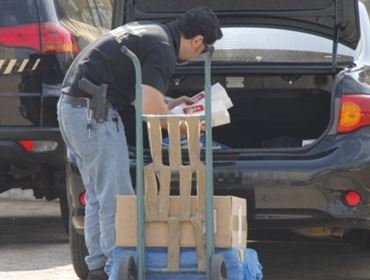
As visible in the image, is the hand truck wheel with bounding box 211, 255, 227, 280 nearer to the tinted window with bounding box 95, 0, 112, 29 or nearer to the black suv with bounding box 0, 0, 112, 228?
the black suv with bounding box 0, 0, 112, 228

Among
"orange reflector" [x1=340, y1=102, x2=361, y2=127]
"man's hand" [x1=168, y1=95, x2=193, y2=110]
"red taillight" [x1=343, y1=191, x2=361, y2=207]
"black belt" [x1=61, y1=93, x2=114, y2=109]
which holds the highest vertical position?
"black belt" [x1=61, y1=93, x2=114, y2=109]

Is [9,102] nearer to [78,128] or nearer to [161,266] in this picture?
[78,128]

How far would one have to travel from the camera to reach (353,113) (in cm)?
549

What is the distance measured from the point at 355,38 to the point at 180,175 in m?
1.82

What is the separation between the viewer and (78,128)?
5.22m

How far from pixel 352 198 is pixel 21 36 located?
2622mm

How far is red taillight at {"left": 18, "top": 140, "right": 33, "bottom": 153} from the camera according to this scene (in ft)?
22.5

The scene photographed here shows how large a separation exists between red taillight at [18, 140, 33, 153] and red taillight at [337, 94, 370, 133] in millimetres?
2256

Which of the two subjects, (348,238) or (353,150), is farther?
(348,238)

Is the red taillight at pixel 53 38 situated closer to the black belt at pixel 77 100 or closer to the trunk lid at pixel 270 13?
the trunk lid at pixel 270 13

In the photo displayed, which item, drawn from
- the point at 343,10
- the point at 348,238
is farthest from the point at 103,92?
the point at 348,238

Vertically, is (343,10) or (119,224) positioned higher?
(343,10)

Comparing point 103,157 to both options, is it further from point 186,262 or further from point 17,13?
point 17,13

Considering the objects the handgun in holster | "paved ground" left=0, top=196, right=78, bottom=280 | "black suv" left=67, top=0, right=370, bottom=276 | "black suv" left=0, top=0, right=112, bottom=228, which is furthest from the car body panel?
the handgun in holster
